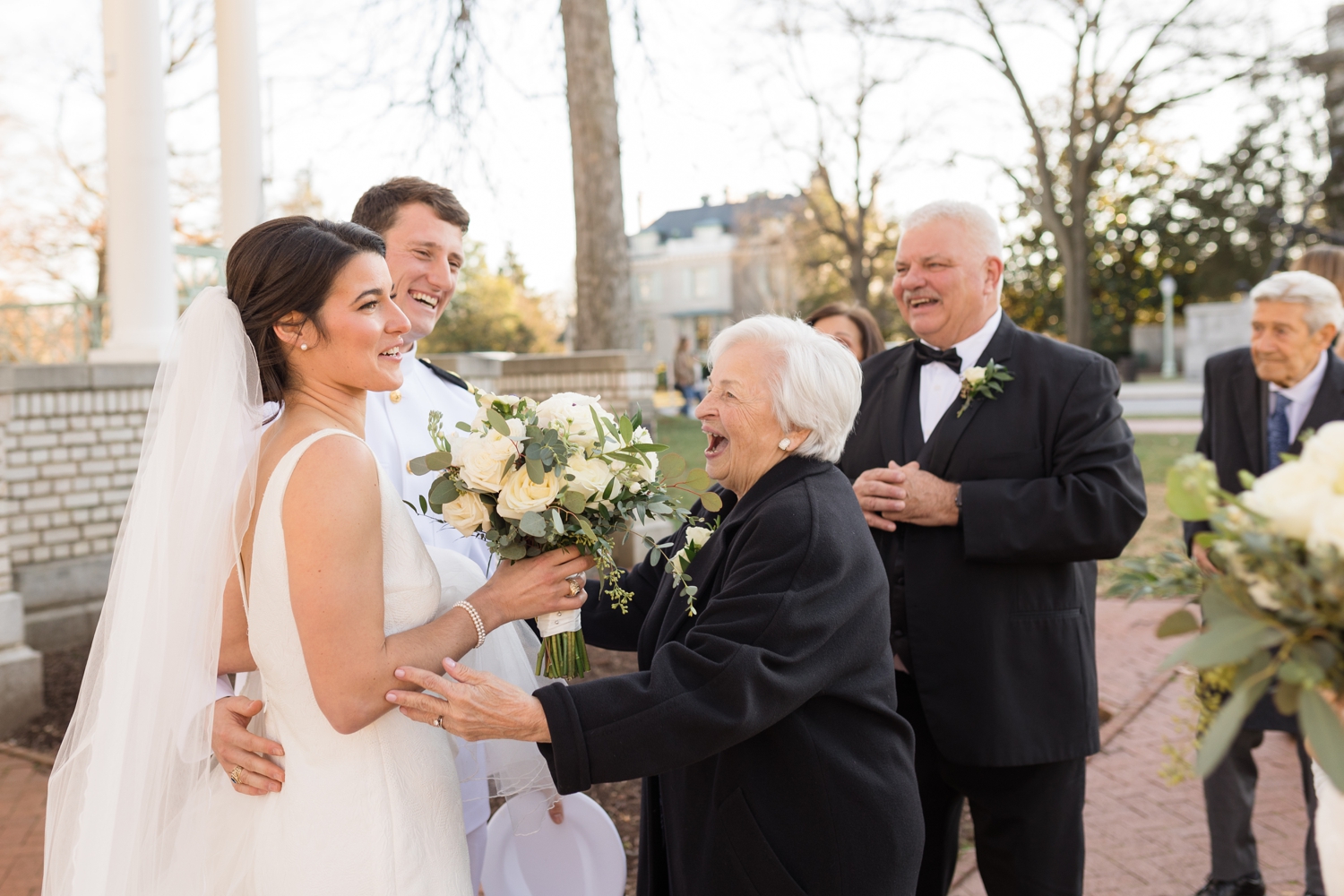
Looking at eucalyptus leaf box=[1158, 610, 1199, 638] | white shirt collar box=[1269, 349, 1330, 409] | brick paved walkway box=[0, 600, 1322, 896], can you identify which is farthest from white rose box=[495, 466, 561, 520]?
white shirt collar box=[1269, 349, 1330, 409]

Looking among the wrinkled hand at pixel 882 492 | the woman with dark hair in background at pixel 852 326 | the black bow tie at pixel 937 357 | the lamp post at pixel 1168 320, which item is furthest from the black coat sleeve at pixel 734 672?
the lamp post at pixel 1168 320

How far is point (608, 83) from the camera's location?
914 cm

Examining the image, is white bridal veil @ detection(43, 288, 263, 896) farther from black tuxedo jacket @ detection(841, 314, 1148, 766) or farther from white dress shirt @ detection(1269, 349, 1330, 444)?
white dress shirt @ detection(1269, 349, 1330, 444)

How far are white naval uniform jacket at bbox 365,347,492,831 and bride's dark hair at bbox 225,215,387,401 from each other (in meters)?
0.79

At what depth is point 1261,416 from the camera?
186 inches

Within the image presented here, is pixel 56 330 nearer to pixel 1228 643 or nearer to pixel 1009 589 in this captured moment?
pixel 1009 589

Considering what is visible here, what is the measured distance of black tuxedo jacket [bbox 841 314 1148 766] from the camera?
3.29 metres

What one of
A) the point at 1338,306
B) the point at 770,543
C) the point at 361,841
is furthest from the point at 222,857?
the point at 1338,306

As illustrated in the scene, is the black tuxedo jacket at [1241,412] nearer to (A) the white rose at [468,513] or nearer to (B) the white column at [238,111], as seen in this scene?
(A) the white rose at [468,513]

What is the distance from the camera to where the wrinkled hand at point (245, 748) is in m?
2.39

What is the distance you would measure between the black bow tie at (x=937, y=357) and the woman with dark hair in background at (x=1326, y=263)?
8.51 ft

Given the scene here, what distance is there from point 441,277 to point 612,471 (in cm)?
135

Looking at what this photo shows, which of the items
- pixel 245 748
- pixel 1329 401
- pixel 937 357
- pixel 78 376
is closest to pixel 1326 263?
pixel 1329 401

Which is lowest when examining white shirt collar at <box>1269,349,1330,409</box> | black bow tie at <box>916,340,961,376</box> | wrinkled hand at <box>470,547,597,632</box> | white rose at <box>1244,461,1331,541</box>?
wrinkled hand at <box>470,547,597,632</box>
